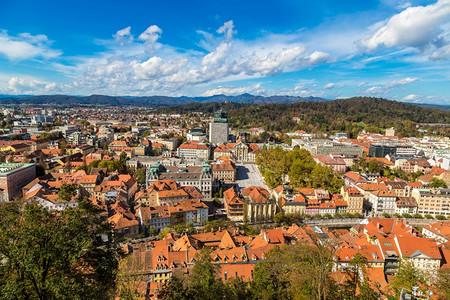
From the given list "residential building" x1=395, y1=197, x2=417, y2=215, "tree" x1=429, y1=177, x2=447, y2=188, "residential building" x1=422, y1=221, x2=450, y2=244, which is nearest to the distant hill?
"tree" x1=429, y1=177, x2=447, y2=188

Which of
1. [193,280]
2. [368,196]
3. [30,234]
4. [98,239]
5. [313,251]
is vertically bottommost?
[368,196]

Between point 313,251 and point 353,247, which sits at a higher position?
point 313,251

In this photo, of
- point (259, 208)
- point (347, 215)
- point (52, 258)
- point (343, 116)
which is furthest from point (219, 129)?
point (343, 116)

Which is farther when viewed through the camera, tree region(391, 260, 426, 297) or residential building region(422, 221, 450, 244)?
residential building region(422, 221, 450, 244)

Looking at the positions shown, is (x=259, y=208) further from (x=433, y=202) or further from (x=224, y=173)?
(x=433, y=202)

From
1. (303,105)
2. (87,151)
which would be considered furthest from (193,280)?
(303,105)

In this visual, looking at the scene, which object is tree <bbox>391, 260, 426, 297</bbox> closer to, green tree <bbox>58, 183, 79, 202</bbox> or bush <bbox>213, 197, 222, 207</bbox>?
green tree <bbox>58, 183, 79, 202</bbox>

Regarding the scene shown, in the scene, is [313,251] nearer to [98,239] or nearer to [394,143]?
[98,239]
